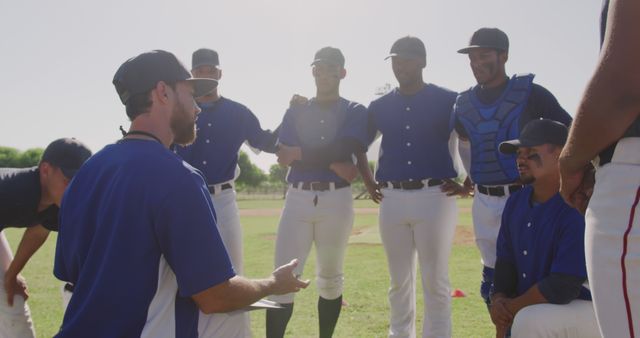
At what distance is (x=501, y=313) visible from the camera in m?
3.72

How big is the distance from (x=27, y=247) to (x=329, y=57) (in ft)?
10.3

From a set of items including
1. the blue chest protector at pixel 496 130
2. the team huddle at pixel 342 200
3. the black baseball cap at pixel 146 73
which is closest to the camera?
the team huddle at pixel 342 200

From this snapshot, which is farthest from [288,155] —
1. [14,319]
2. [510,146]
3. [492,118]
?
[14,319]

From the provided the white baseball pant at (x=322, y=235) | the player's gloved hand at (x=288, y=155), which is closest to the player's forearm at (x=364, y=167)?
the white baseball pant at (x=322, y=235)

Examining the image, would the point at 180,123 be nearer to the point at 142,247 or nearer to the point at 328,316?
the point at 142,247

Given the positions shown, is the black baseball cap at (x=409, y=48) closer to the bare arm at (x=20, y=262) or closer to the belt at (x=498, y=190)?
the belt at (x=498, y=190)

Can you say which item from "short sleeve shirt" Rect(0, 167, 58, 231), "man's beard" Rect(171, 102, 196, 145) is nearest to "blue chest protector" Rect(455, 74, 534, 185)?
"man's beard" Rect(171, 102, 196, 145)

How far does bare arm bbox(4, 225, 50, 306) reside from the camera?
4.12m

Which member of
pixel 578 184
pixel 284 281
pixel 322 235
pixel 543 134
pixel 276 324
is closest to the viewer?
pixel 578 184

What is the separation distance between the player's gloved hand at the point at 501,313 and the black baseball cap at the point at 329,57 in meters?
2.76

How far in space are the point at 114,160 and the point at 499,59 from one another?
3.57 meters

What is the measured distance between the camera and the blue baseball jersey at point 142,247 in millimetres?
2244

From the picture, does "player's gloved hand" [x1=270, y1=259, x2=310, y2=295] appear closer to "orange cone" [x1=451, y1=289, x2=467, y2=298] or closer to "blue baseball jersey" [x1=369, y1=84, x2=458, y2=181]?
"blue baseball jersey" [x1=369, y1=84, x2=458, y2=181]

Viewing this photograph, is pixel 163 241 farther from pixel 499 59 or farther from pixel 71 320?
pixel 499 59
